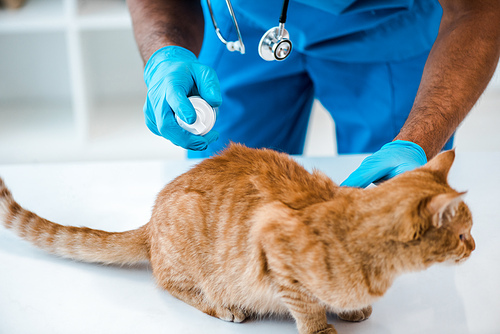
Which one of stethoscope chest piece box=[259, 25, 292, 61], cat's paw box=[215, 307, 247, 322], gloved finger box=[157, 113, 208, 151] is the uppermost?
stethoscope chest piece box=[259, 25, 292, 61]

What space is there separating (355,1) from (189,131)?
2.16 feet

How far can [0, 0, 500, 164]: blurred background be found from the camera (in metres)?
2.94

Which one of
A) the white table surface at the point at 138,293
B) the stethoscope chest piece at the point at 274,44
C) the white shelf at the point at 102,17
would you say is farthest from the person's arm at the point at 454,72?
the white shelf at the point at 102,17

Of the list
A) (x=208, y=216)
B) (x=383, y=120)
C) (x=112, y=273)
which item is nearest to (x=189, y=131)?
(x=208, y=216)

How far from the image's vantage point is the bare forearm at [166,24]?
1.39 meters

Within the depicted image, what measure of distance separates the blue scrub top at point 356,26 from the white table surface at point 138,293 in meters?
0.50

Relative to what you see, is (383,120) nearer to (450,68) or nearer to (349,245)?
(450,68)

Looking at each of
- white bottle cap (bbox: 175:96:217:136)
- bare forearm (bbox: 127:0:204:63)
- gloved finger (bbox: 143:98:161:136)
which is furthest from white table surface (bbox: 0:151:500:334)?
bare forearm (bbox: 127:0:204:63)

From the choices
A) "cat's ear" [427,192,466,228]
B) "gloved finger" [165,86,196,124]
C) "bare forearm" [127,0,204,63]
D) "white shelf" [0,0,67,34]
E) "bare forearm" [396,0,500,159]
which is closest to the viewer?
"cat's ear" [427,192,466,228]

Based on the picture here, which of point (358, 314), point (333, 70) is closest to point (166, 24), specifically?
point (333, 70)

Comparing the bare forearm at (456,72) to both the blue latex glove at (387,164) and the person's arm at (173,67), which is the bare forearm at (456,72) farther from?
the person's arm at (173,67)

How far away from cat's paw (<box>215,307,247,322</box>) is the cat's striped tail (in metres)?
0.23

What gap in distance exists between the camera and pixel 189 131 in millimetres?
1061

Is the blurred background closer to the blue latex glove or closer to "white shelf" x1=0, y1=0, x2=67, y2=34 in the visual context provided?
"white shelf" x1=0, y1=0, x2=67, y2=34
